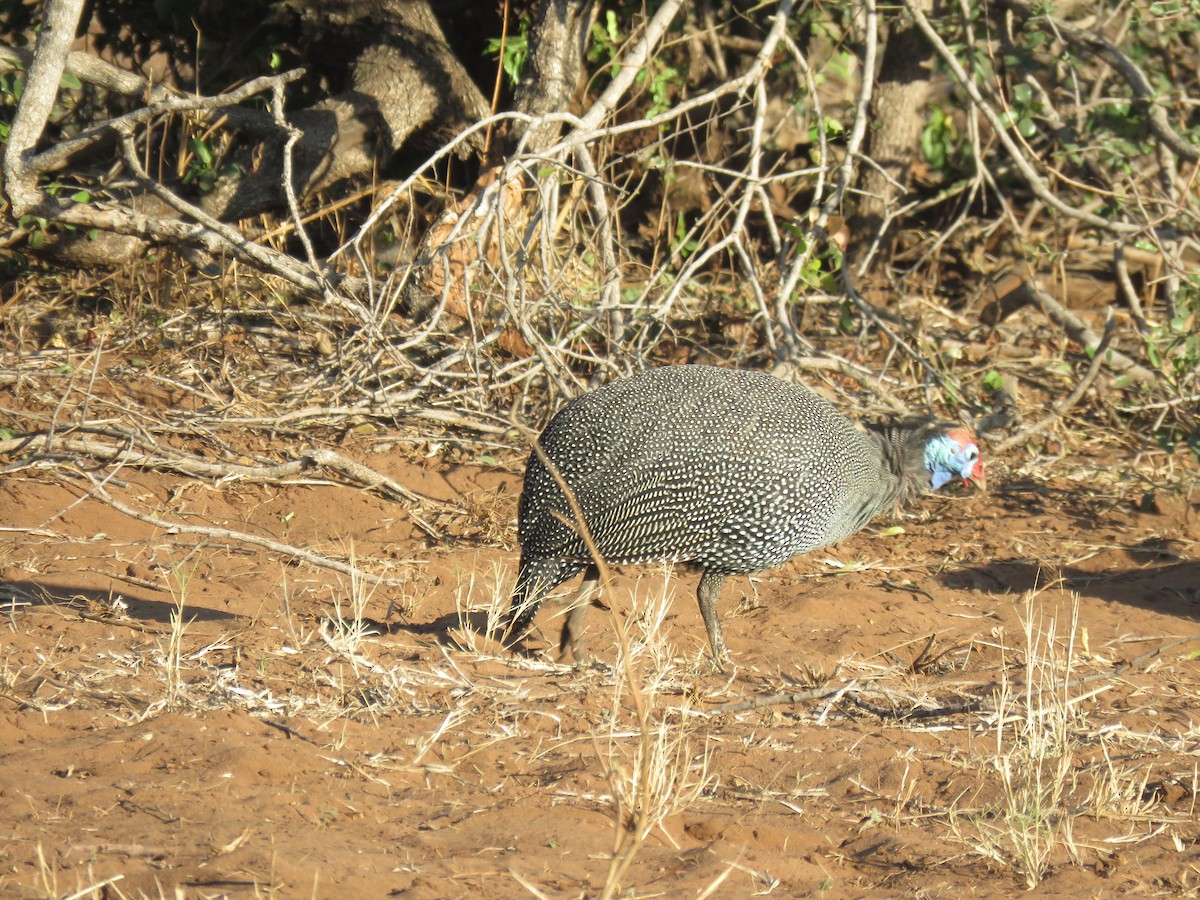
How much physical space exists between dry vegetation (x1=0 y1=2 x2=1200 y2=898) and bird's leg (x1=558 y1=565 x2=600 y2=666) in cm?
16

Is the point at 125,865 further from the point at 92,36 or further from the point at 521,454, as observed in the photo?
the point at 92,36

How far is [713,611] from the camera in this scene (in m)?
4.72

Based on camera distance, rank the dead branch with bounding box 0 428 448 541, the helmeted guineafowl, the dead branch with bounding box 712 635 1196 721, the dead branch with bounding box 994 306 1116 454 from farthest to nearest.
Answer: the dead branch with bounding box 994 306 1116 454 → the dead branch with bounding box 0 428 448 541 → the helmeted guineafowl → the dead branch with bounding box 712 635 1196 721

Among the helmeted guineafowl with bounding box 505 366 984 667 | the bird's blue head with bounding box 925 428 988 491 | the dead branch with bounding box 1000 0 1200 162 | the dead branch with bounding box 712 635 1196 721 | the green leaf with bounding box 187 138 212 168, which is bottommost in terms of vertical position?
the dead branch with bounding box 712 635 1196 721

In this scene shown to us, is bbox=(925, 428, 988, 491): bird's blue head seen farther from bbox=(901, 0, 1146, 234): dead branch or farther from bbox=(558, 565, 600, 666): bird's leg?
bbox=(901, 0, 1146, 234): dead branch

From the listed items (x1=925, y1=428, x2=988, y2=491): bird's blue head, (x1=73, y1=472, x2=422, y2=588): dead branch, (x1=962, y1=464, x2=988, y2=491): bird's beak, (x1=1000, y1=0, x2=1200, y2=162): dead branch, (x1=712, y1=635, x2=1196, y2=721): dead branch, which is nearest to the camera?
(x1=712, y1=635, x2=1196, y2=721): dead branch

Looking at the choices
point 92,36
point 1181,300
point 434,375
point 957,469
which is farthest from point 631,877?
point 92,36

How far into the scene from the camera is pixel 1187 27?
7246 millimetres

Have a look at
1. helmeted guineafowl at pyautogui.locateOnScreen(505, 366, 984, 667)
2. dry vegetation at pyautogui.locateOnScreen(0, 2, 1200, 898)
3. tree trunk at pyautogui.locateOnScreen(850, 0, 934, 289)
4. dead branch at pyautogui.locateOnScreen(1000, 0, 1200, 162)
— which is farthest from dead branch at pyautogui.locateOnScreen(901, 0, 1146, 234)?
helmeted guineafowl at pyautogui.locateOnScreen(505, 366, 984, 667)

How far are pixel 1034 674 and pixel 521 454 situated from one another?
273 cm

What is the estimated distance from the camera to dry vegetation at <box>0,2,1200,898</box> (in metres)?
3.12

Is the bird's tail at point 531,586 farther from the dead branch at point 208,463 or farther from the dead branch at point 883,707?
the dead branch at point 208,463

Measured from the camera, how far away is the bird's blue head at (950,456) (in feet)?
17.3

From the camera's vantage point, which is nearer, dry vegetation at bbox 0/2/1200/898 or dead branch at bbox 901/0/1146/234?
dry vegetation at bbox 0/2/1200/898
